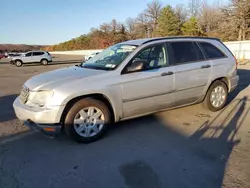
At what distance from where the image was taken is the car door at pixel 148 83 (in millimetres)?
4758

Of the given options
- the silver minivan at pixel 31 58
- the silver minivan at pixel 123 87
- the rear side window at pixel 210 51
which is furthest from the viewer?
the silver minivan at pixel 31 58

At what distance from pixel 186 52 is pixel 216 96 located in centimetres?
137

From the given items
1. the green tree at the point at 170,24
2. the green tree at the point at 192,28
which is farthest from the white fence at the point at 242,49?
the green tree at the point at 170,24

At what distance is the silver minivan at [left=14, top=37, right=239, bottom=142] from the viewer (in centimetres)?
429

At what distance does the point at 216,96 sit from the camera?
243 inches

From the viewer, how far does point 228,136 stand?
15.1 ft

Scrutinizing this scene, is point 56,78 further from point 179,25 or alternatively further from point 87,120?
point 179,25

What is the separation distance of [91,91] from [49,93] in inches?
26.6

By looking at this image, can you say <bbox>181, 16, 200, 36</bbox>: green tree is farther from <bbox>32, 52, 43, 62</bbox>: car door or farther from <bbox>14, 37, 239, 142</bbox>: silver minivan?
<bbox>14, 37, 239, 142</bbox>: silver minivan

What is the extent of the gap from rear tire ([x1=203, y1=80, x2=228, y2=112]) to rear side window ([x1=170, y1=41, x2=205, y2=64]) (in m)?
0.78

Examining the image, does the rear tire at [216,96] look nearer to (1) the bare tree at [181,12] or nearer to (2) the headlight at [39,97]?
(2) the headlight at [39,97]

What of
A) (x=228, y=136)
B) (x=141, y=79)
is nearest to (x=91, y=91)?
(x=141, y=79)

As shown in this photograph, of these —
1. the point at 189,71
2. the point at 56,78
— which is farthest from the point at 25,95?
the point at 189,71

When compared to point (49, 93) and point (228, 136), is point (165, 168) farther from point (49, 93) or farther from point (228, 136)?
point (49, 93)
